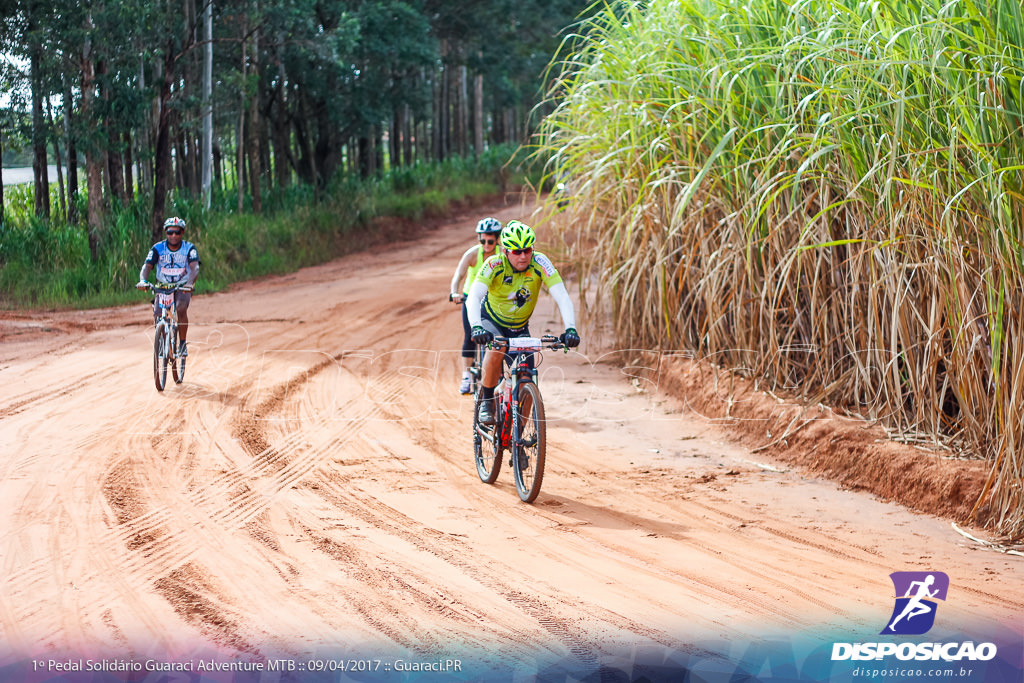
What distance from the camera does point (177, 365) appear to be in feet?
34.4

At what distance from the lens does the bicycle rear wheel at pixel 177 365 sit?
10.2 meters

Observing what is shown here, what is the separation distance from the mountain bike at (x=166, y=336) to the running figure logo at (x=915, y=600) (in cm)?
750

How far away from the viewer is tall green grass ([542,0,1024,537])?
5871mm

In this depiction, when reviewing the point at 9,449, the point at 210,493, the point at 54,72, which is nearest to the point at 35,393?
the point at 9,449

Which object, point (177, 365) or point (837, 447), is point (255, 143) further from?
point (837, 447)

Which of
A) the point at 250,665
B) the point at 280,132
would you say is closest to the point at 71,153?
the point at 280,132

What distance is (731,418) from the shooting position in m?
8.48

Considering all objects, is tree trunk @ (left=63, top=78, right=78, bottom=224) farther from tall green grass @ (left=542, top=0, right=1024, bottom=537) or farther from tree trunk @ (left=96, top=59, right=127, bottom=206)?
tall green grass @ (left=542, top=0, right=1024, bottom=537)

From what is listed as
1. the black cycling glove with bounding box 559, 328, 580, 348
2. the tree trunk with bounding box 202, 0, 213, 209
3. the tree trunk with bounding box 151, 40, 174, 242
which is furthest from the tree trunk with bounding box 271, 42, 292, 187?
the black cycling glove with bounding box 559, 328, 580, 348

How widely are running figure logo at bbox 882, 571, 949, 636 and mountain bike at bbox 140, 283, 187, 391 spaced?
295 inches

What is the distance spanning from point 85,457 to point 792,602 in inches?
213

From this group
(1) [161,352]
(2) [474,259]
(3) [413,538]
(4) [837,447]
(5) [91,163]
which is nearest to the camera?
(3) [413,538]

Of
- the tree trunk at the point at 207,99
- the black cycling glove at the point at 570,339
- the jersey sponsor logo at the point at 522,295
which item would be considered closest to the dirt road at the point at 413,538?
the black cycling glove at the point at 570,339

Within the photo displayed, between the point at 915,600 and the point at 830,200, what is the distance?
370 cm
